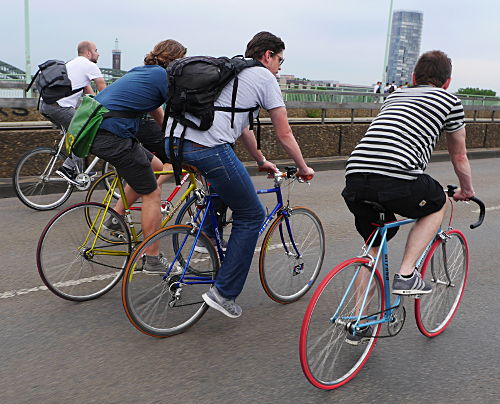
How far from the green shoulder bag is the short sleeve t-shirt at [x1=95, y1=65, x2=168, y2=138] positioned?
2.0 inches

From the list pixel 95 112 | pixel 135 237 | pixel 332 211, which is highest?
pixel 95 112

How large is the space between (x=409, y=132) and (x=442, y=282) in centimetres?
124

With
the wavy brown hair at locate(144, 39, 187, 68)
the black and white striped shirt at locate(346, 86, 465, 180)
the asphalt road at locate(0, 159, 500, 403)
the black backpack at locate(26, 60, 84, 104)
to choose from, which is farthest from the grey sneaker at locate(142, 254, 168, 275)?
the black backpack at locate(26, 60, 84, 104)

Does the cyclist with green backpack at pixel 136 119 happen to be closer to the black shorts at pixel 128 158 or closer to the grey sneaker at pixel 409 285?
the black shorts at pixel 128 158

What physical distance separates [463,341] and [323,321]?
1.34 meters

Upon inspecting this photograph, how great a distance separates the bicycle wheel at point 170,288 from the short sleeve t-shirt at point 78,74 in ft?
13.3

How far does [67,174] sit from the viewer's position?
23.5 ft

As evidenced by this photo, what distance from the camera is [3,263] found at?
201 inches

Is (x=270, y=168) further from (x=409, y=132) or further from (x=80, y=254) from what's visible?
(x=80, y=254)

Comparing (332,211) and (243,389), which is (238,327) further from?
(332,211)

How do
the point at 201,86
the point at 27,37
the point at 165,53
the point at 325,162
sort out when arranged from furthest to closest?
the point at 27,37, the point at 325,162, the point at 165,53, the point at 201,86

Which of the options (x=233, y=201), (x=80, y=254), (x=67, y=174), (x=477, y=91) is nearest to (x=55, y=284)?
(x=80, y=254)

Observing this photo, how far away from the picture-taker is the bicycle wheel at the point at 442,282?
3713mm

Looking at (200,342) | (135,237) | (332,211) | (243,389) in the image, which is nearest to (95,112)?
(135,237)
